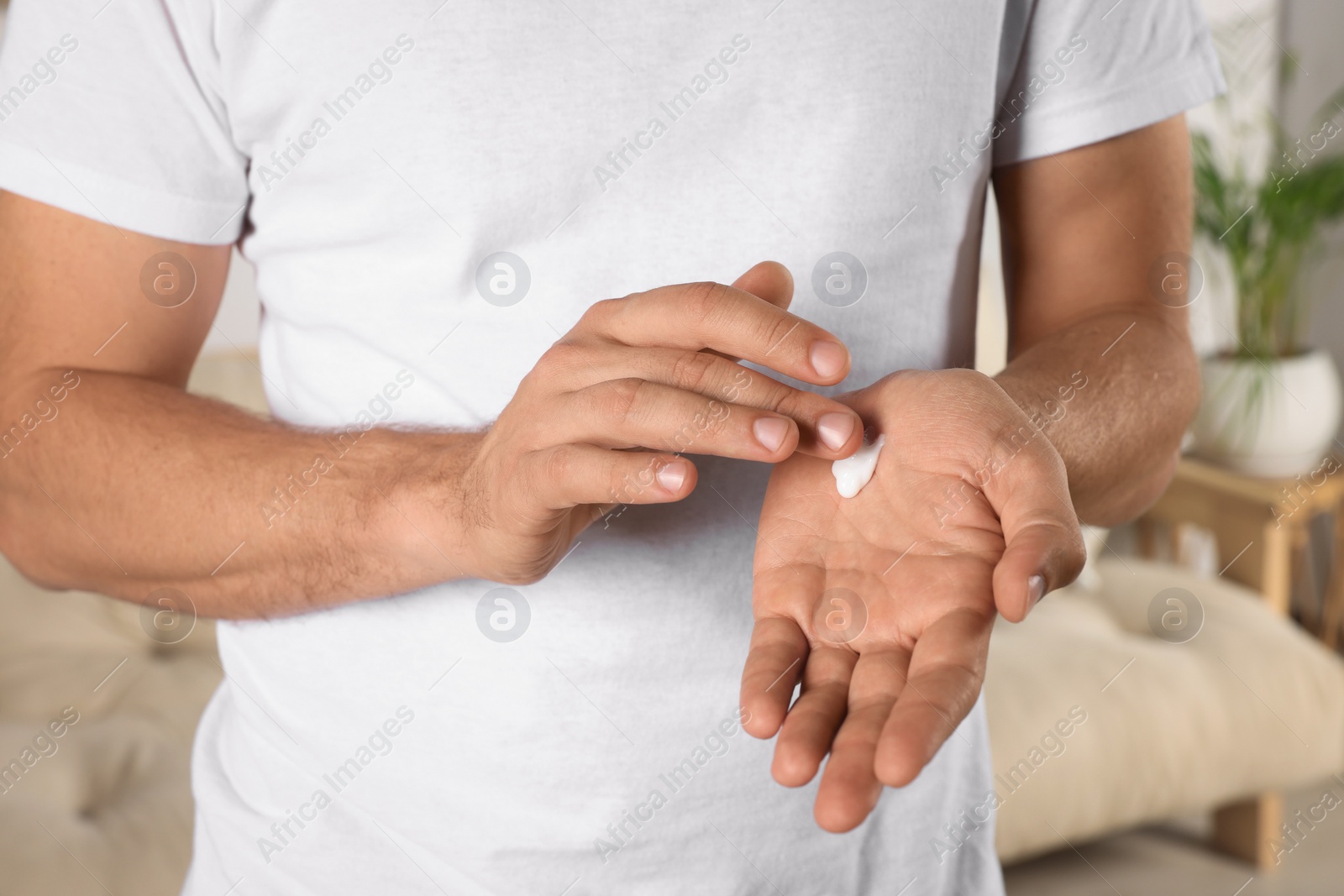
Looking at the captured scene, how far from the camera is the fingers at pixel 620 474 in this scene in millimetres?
486

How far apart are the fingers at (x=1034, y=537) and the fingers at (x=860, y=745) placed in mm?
61

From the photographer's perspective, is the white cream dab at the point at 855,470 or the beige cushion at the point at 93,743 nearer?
the white cream dab at the point at 855,470

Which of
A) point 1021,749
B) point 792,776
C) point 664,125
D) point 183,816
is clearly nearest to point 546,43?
point 664,125

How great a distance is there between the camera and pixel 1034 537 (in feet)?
1.52

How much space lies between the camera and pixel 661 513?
27.5 inches

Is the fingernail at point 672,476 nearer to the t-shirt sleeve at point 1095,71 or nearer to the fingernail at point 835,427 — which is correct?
the fingernail at point 835,427

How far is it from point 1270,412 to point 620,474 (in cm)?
252

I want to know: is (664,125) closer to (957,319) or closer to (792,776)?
(957,319)

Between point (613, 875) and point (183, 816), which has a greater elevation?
point (613, 875)

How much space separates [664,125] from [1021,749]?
5.02 feet

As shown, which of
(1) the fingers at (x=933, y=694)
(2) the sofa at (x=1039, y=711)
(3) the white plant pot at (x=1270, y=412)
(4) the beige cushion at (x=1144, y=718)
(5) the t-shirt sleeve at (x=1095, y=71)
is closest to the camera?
(1) the fingers at (x=933, y=694)

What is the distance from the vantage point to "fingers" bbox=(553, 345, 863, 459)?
0.49 metres

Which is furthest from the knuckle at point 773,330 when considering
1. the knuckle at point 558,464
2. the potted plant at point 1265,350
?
the potted plant at point 1265,350

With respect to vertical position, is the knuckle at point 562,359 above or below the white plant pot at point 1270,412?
above
